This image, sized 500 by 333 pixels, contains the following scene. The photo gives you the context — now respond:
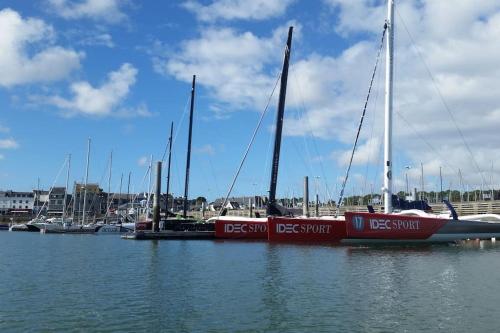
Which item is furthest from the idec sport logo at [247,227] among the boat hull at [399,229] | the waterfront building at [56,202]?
the waterfront building at [56,202]

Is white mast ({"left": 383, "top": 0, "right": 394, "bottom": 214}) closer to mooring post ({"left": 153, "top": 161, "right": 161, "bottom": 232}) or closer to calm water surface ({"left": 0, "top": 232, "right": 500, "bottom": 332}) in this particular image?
calm water surface ({"left": 0, "top": 232, "right": 500, "bottom": 332})

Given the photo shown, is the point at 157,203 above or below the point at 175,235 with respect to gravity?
above

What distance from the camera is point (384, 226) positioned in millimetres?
38062

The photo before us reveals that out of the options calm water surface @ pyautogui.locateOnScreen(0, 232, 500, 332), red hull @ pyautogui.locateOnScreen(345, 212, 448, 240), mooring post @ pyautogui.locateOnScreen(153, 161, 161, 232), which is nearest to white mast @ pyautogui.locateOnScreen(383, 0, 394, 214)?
red hull @ pyautogui.locateOnScreen(345, 212, 448, 240)

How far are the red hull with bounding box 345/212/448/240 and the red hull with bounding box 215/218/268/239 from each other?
46.2 feet

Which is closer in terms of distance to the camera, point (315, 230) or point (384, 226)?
point (384, 226)

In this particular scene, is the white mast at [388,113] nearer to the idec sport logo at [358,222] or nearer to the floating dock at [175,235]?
the idec sport logo at [358,222]

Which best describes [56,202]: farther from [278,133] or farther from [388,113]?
[388,113]

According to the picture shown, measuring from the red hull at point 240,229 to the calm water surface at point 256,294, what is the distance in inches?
769

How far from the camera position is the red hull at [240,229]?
51.4 meters

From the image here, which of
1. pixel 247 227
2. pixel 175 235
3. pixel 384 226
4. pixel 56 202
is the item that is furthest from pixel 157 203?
pixel 56 202

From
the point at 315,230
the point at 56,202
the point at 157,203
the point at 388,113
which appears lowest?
the point at 315,230

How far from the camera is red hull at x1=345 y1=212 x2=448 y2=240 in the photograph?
38.0 m

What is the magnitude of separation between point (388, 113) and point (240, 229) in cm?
1987
